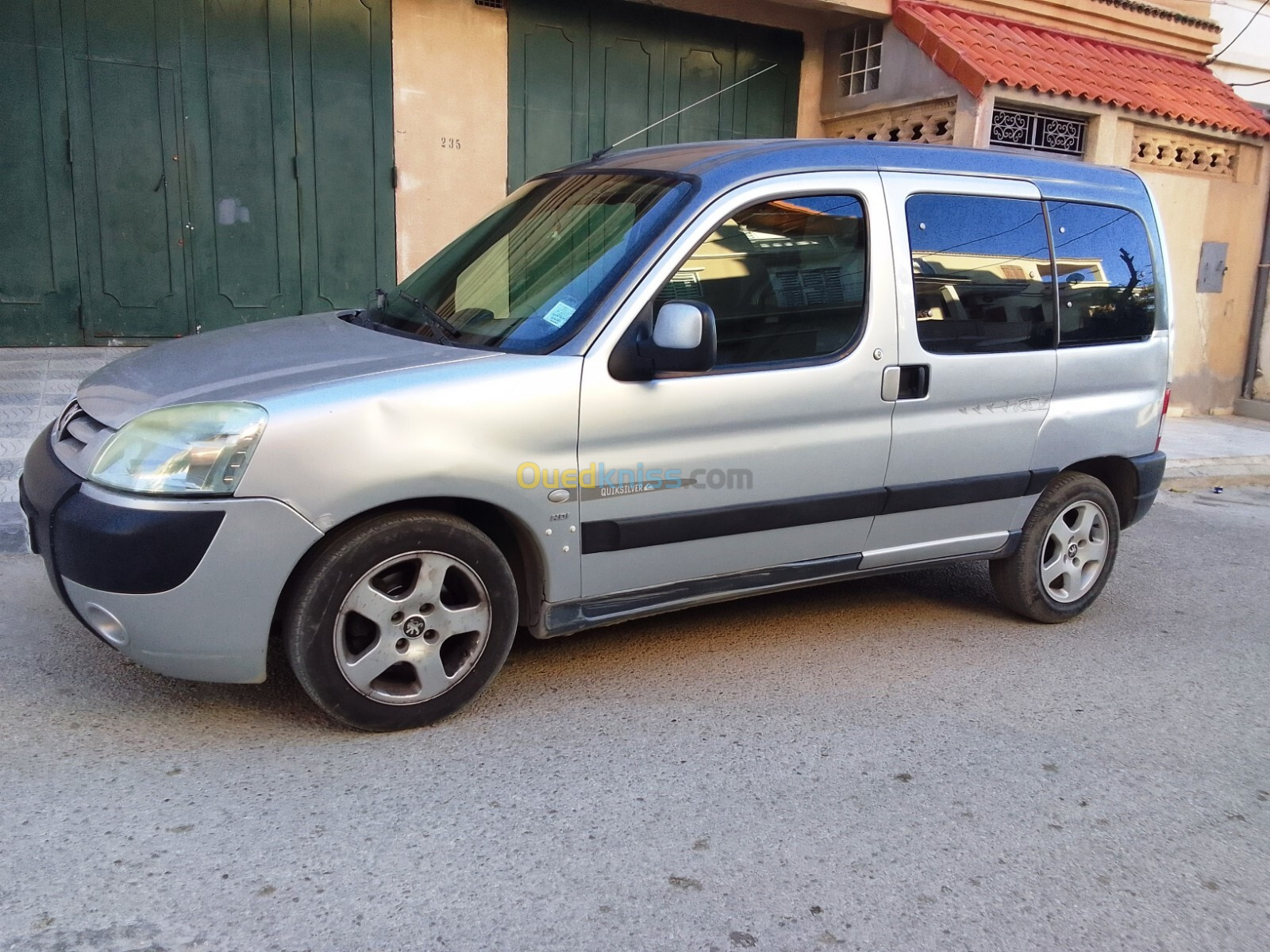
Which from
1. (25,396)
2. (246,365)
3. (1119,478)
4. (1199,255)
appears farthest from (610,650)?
(1199,255)

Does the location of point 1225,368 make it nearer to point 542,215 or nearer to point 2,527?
point 542,215

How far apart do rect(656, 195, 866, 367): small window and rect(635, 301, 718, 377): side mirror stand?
0.60 ft

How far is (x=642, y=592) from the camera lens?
3.83 meters

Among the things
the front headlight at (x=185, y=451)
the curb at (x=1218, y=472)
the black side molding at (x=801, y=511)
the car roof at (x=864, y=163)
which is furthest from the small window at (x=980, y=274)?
the curb at (x=1218, y=472)

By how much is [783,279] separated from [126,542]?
Answer: 2.32m

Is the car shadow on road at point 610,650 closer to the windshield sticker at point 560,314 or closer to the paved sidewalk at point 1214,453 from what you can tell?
the windshield sticker at point 560,314

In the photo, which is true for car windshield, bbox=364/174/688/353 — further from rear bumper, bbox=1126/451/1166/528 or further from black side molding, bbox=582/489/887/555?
rear bumper, bbox=1126/451/1166/528

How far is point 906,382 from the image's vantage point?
416cm

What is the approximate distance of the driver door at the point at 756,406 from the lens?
3633 millimetres

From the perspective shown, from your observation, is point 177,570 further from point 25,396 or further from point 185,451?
point 25,396

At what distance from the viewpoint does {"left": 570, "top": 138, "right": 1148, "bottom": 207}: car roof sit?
156 inches

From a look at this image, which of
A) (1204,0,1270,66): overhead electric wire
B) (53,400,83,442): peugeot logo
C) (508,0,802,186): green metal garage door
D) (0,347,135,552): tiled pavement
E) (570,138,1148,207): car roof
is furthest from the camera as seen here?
(1204,0,1270,66): overhead electric wire

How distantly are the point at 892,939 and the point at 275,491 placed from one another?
6.66 feet

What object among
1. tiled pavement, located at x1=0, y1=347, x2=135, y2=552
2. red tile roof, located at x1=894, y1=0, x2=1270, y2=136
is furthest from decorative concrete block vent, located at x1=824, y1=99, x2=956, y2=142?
tiled pavement, located at x1=0, y1=347, x2=135, y2=552
